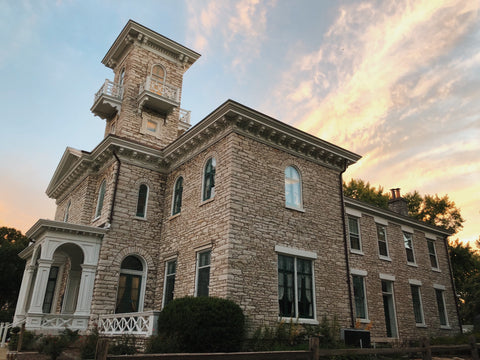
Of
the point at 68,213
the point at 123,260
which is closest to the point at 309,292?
the point at 123,260

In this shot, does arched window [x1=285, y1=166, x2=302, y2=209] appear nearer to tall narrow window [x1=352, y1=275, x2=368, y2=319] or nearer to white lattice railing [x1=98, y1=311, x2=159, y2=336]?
tall narrow window [x1=352, y1=275, x2=368, y2=319]

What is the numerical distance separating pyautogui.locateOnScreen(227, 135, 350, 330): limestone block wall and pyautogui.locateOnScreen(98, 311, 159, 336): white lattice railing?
2648 mm

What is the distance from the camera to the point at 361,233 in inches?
756

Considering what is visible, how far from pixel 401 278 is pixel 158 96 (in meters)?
16.3

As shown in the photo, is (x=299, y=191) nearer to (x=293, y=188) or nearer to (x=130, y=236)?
(x=293, y=188)

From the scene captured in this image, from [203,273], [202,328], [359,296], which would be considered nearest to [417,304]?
[359,296]

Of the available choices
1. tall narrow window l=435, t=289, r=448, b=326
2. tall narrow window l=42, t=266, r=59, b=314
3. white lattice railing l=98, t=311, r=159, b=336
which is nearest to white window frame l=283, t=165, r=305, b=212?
white lattice railing l=98, t=311, r=159, b=336

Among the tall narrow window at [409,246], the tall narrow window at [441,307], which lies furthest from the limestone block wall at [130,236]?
the tall narrow window at [441,307]

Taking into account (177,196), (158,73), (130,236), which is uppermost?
(158,73)

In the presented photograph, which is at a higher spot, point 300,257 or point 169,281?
point 300,257

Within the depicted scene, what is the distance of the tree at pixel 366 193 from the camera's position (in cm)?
3700

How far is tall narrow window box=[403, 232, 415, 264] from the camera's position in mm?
21562

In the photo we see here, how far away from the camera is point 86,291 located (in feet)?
48.4

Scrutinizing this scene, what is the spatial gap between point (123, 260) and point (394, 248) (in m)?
14.3
